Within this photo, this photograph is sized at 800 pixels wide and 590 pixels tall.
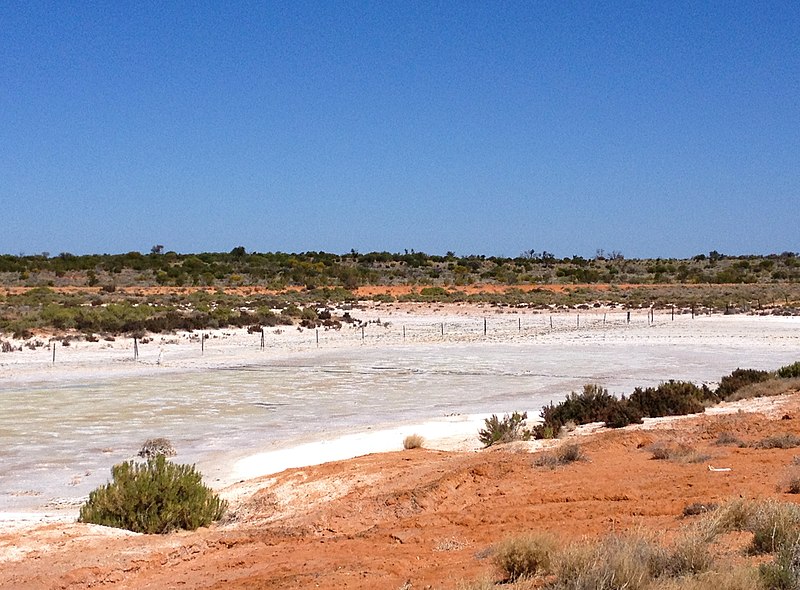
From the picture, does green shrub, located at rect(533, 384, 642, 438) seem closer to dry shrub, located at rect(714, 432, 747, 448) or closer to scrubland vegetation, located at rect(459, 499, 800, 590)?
dry shrub, located at rect(714, 432, 747, 448)

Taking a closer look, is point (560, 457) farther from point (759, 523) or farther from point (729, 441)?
point (759, 523)

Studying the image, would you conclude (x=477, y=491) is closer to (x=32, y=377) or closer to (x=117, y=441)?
(x=117, y=441)

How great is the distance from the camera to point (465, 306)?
61.3 meters

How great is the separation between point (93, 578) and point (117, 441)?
8964 mm

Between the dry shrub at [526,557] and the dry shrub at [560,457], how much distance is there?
506 cm

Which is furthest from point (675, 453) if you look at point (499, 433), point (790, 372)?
point (790, 372)

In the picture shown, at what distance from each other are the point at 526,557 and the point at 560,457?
216 inches

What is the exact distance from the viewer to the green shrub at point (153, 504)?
1071 centimetres

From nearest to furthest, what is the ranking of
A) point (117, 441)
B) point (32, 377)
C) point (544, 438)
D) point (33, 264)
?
point (544, 438)
point (117, 441)
point (32, 377)
point (33, 264)

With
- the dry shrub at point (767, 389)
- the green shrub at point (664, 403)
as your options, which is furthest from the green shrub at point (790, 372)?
the green shrub at point (664, 403)

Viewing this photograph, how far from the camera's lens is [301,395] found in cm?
2334

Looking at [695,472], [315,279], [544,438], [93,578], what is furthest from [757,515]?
[315,279]

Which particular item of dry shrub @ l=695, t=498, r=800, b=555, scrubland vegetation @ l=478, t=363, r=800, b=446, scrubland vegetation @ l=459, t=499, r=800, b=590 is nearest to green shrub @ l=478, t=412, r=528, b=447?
scrubland vegetation @ l=478, t=363, r=800, b=446

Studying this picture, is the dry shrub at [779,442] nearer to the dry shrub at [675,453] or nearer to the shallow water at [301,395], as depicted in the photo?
the dry shrub at [675,453]
